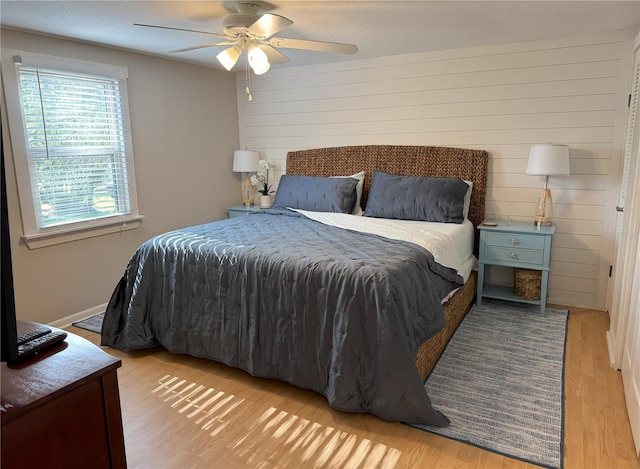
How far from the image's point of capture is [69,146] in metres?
3.41

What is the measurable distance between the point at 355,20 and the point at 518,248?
6.80ft

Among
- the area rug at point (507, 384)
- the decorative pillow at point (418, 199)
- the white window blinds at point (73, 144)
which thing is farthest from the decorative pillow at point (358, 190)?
the white window blinds at point (73, 144)

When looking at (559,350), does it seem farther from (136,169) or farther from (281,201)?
(136,169)

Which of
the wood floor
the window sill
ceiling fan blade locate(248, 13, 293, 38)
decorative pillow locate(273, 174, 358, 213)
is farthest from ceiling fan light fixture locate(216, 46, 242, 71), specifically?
the wood floor

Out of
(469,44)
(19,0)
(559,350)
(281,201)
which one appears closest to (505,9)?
(469,44)

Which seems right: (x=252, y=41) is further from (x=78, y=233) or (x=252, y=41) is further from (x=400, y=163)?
(x=78, y=233)

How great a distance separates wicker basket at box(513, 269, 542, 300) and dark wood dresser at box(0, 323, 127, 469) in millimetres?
3185

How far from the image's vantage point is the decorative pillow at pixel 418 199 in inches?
141

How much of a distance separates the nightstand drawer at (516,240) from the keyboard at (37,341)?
10.1 feet

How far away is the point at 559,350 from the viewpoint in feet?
9.61

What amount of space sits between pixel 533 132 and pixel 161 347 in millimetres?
3337

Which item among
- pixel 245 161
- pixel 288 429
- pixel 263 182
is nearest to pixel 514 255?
pixel 288 429

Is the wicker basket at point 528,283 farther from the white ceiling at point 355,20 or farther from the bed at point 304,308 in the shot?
the white ceiling at point 355,20

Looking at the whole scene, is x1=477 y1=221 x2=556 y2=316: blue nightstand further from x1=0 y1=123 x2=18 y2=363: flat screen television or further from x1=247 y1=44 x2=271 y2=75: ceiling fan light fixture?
x1=0 y1=123 x2=18 y2=363: flat screen television
